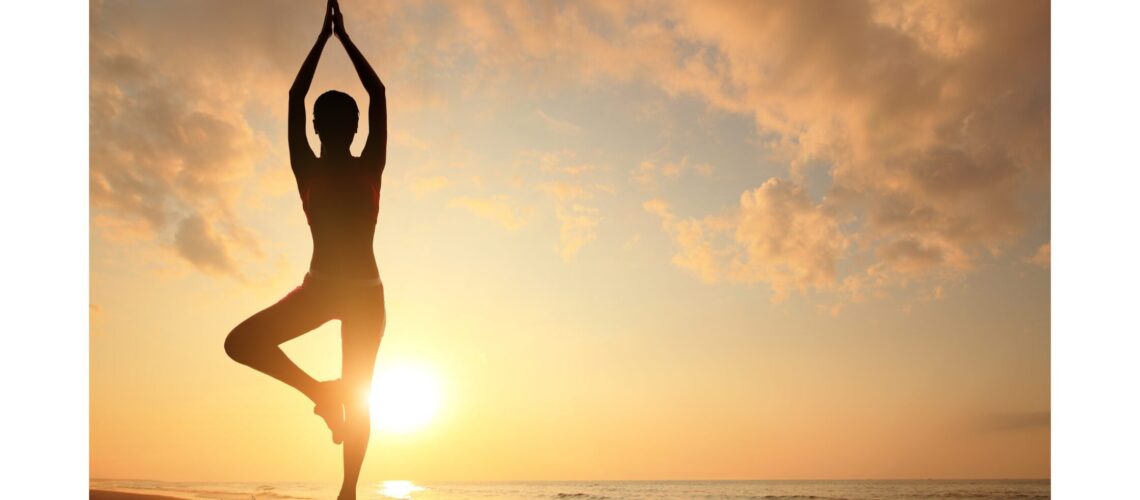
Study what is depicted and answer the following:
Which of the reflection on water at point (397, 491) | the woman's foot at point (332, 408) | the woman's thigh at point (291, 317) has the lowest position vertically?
the reflection on water at point (397, 491)

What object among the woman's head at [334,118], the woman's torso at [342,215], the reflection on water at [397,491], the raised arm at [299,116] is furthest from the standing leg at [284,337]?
the reflection on water at [397,491]

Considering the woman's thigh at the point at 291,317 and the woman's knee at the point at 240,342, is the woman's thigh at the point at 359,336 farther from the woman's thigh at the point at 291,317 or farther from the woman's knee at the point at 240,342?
the woman's knee at the point at 240,342

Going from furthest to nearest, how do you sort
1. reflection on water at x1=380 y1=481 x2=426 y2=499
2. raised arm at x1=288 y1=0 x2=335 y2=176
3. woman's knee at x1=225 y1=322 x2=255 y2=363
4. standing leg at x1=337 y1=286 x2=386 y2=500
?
reflection on water at x1=380 y1=481 x2=426 y2=499, raised arm at x1=288 y1=0 x2=335 y2=176, standing leg at x1=337 y1=286 x2=386 y2=500, woman's knee at x1=225 y1=322 x2=255 y2=363

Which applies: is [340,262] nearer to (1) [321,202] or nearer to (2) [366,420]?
(1) [321,202]

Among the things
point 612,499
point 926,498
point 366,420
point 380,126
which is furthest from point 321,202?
point 926,498

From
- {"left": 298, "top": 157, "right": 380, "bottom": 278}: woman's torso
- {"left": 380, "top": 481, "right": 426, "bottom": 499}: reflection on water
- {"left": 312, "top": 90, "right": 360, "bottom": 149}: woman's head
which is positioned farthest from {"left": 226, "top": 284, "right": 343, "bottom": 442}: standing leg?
{"left": 380, "top": 481, "right": 426, "bottom": 499}: reflection on water

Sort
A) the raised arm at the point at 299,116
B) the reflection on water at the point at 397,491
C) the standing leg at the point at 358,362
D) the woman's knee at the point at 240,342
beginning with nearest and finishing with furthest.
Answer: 1. the woman's knee at the point at 240,342
2. the standing leg at the point at 358,362
3. the raised arm at the point at 299,116
4. the reflection on water at the point at 397,491

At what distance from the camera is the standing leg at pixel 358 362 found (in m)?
3.55

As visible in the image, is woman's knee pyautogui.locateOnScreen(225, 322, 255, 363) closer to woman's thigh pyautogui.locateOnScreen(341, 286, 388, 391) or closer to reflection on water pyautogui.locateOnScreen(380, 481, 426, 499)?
woman's thigh pyautogui.locateOnScreen(341, 286, 388, 391)

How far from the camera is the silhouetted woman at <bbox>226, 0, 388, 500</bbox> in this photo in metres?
3.51

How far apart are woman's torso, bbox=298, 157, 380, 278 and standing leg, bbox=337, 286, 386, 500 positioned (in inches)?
5.5

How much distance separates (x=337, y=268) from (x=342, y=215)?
9.9 inches

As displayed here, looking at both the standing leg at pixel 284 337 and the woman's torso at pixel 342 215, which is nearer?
the standing leg at pixel 284 337

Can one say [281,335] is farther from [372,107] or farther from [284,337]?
[372,107]
